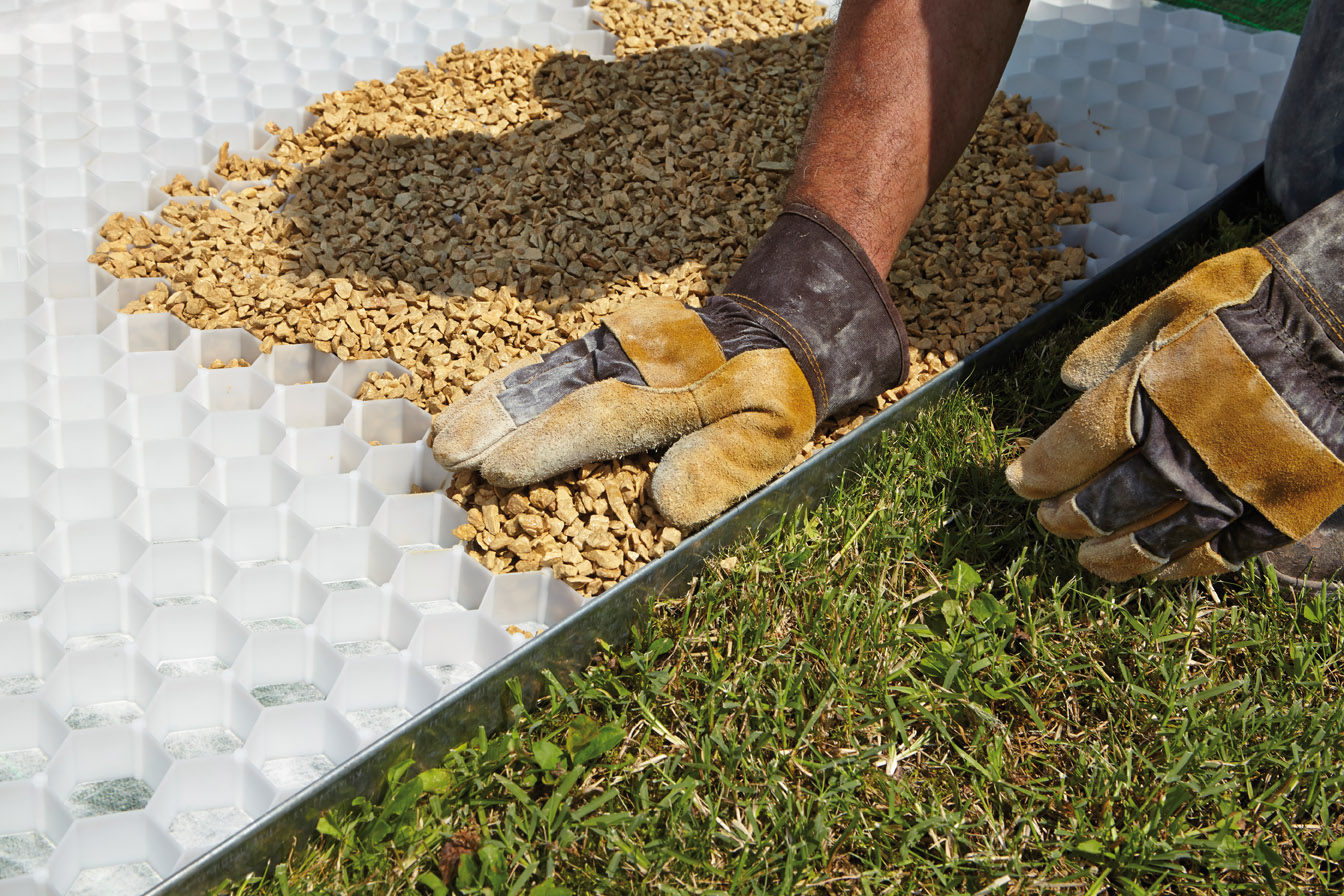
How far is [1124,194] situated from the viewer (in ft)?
8.43

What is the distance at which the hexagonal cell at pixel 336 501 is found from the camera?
6.19 ft

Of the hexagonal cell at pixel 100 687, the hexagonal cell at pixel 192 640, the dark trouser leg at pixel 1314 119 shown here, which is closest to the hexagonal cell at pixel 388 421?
the hexagonal cell at pixel 192 640

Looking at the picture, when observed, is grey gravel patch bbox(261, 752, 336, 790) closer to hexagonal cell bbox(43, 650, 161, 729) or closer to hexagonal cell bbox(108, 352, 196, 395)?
hexagonal cell bbox(43, 650, 161, 729)

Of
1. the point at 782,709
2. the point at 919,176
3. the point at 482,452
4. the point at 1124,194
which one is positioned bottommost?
the point at 782,709

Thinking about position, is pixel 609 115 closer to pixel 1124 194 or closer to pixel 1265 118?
pixel 1124 194

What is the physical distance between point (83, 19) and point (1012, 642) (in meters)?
2.89

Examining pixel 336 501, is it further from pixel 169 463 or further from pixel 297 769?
pixel 297 769

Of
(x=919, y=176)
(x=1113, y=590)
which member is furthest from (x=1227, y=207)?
(x=1113, y=590)

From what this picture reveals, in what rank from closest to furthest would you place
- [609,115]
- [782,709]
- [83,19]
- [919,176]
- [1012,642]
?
[782,709] < [1012,642] < [919,176] < [609,115] < [83,19]

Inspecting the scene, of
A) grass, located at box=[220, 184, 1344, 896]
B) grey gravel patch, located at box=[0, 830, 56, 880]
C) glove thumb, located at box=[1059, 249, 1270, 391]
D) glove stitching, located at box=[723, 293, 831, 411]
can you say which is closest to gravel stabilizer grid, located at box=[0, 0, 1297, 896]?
grey gravel patch, located at box=[0, 830, 56, 880]

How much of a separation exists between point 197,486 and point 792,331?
3.48 ft

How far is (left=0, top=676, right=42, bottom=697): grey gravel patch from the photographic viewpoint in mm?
1617

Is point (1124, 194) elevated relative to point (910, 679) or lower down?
elevated

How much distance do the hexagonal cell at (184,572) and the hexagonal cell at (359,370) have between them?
0.45m
